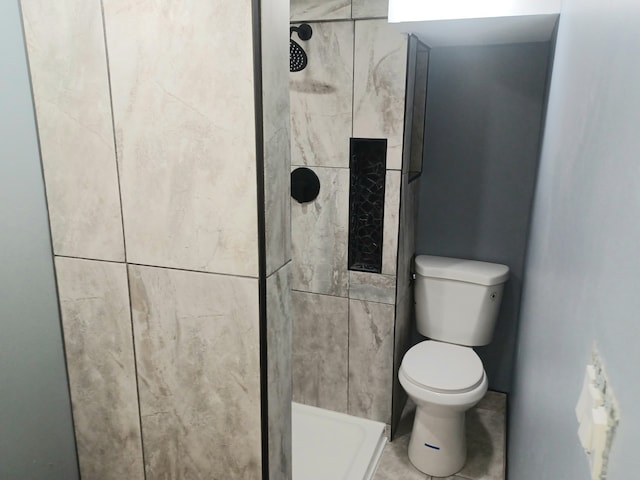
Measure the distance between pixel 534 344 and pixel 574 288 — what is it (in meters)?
0.73

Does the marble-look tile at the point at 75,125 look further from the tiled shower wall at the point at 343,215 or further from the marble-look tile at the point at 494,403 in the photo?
the marble-look tile at the point at 494,403

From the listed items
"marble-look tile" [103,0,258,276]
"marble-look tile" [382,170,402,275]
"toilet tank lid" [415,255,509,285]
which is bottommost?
"toilet tank lid" [415,255,509,285]

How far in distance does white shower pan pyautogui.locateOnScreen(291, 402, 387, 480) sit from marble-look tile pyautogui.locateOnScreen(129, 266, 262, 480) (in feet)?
3.63

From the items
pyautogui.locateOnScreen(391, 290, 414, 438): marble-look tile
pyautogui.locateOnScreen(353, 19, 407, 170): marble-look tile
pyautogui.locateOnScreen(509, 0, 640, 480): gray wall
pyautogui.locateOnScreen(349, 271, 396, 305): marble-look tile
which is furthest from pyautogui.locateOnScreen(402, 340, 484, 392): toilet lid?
pyautogui.locateOnScreen(353, 19, 407, 170): marble-look tile

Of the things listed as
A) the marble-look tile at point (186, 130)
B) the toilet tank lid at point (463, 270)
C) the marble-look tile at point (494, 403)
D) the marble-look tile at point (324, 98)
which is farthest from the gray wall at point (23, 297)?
the marble-look tile at point (494, 403)

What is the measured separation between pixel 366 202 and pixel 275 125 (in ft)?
4.36

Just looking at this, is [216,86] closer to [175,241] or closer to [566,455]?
[175,241]

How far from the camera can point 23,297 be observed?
1228mm

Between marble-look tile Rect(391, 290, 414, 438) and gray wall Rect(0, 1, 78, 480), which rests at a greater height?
gray wall Rect(0, 1, 78, 480)

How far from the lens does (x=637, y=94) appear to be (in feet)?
1.91

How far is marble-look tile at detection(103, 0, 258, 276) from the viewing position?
1.05 metres

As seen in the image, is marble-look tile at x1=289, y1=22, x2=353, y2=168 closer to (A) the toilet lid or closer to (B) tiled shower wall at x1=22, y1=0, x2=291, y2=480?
(A) the toilet lid

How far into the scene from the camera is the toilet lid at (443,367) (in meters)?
2.21

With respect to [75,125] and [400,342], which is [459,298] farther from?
[75,125]
